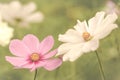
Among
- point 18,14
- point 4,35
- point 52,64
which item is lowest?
point 52,64

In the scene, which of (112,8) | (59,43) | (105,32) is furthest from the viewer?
(59,43)

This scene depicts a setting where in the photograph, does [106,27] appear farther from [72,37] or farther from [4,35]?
[4,35]

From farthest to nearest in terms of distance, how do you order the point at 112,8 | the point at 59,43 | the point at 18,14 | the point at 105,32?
the point at 18,14
the point at 59,43
the point at 112,8
the point at 105,32

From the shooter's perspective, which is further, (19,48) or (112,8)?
(112,8)

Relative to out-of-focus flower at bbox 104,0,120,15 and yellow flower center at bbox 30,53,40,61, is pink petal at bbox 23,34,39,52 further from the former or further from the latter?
out-of-focus flower at bbox 104,0,120,15

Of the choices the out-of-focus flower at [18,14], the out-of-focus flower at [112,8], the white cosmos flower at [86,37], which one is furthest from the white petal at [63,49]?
the out-of-focus flower at [18,14]

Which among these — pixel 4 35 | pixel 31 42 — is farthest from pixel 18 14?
pixel 31 42
